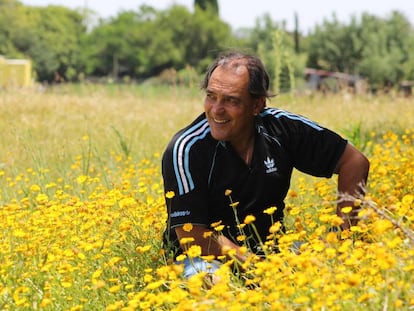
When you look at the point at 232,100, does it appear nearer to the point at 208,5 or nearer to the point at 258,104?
the point at 258,104

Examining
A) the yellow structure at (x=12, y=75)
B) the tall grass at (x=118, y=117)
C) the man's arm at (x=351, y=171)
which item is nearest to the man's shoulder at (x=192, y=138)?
the man's arm at (x=351, y=171)

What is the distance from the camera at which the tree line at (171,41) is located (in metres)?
50.6

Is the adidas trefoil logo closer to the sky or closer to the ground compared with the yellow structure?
closer to the sky

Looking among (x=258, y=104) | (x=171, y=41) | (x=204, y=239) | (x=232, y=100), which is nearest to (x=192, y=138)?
(x=232, y=100)

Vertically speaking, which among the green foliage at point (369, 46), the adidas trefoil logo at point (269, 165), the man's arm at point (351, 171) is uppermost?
the adidas trefoil logo at point (269, 165)

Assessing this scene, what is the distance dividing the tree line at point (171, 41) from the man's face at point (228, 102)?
31.7m

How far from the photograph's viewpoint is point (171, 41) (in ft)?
249

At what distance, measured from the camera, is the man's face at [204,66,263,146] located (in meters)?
3.62

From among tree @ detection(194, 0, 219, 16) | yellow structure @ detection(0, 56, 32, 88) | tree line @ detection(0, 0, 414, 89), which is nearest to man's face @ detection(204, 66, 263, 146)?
yellow structure @ detection(0, 56, 32, 88)

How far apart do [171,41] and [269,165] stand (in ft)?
240

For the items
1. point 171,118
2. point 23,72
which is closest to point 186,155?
point 171,118

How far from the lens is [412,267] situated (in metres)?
2.42

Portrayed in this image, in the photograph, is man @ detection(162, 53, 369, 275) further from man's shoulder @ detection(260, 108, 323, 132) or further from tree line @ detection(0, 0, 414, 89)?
tree line @ detection(0, 0, 414, 89)

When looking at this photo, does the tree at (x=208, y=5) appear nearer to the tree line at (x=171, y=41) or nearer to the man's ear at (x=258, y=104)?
the tree line at (x=171, y=41)
